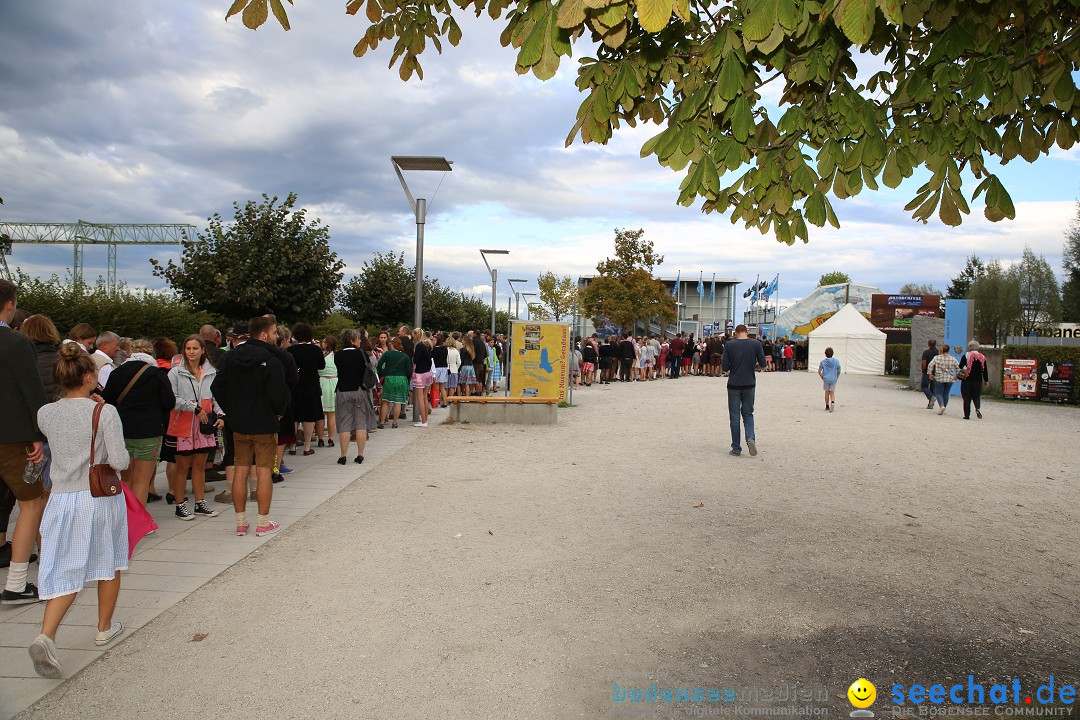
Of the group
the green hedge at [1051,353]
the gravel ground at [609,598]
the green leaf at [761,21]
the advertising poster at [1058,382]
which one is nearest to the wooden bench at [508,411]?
the gravel ground at [609,598]

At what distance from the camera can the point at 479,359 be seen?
18500 mm

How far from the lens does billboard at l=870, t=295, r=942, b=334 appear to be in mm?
52656

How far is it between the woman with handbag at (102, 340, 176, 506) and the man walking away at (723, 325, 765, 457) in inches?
292

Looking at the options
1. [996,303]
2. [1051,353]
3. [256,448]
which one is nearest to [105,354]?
[256,448]

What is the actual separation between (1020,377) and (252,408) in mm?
22638

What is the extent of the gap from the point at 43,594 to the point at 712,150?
407cm

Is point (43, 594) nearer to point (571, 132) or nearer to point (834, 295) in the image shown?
point (571, 132)

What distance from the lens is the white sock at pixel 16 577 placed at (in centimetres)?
452

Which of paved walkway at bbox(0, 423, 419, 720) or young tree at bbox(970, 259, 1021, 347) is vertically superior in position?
young tree at bbox(970, 259, 1021, 347)

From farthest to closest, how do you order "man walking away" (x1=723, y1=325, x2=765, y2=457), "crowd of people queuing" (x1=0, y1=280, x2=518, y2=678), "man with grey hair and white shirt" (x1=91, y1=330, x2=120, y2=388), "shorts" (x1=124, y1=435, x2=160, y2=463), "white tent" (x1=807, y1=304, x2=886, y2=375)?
1. "white tent" (x1=807, y1=304, x2=886, y2=375)
2. "man walking away" (x1=723, y1=325, x2=765, y2=457)
3. "man with grey hair and white shirt" (x1=91, y1=330, x2=120, y2=388)
4. "shorts" (x1=124, y1=435, x2=160, y2=463)
5. "crowd of people queuing" (x1=0, y1=280, x2=518, y2=678)

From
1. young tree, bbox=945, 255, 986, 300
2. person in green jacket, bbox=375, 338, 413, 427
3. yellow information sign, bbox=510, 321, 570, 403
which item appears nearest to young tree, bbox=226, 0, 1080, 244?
person in green jacket, bbox=375, 338, 413, 427

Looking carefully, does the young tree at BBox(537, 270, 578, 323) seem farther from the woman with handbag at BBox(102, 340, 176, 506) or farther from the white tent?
the woman with handbag at BBox(102, 340, 176, 506)

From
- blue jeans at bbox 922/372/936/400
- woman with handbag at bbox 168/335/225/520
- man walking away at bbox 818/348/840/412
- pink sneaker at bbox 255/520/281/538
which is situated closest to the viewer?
pink sneaker at bbox 255/520/281/538

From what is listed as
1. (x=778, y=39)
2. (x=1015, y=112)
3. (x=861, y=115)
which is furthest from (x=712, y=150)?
(x=1015, y=112)
